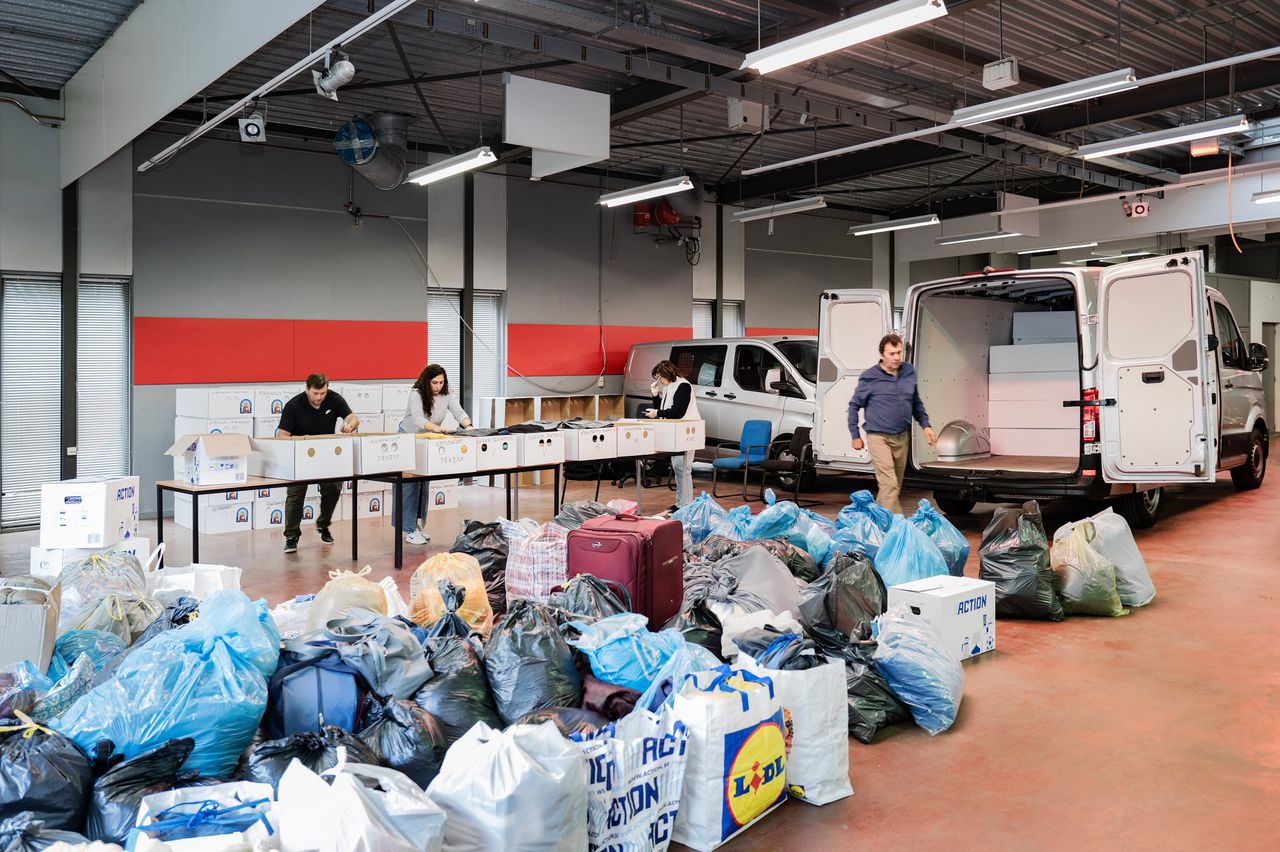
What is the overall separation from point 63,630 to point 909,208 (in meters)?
14.3

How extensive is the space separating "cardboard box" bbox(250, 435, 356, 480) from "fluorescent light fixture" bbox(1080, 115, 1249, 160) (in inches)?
259

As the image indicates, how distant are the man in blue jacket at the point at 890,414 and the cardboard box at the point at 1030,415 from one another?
209 cm

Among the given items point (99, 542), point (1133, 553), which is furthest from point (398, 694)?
point (1133, 553)

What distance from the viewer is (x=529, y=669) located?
3.01 meters

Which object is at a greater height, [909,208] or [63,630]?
[909,208]

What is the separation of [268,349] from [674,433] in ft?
13.9

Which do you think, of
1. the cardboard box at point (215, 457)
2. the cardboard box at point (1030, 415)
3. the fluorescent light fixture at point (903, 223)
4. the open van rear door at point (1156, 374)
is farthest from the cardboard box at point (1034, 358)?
the cardboard box at point (215, 457)

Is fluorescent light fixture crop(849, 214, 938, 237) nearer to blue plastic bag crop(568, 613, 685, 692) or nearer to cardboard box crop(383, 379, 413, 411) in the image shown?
cardboard box crop(383, 379, 413, 411)

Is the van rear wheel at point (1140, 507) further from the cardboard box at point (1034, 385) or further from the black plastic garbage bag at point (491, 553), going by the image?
the black plastic garbage bag at point (491, 553)

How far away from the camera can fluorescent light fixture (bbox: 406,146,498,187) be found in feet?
25.8

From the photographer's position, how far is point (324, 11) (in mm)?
6852

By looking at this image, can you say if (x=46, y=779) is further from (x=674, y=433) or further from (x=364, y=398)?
(x=364, y=398)

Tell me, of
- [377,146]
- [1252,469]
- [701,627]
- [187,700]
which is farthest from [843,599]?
[1252,469]

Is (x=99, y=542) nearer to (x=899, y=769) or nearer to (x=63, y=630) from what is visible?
(x=63, y=630)
